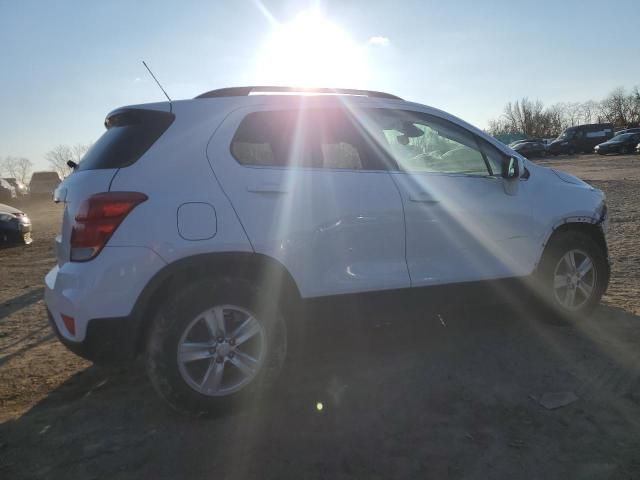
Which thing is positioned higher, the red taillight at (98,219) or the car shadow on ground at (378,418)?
the red taillight at (98,219)

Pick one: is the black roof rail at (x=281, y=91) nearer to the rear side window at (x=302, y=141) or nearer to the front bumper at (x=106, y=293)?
the rear side window at (x=302, y=141)

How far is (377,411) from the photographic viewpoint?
2826 millimetres

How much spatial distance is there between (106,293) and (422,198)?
206cm

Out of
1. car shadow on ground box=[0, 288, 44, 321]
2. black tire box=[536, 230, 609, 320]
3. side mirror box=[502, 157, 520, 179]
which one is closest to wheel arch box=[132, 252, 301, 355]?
side mirror box=[502, 157, 520, 179]

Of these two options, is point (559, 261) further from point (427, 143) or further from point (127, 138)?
point (127, 138)

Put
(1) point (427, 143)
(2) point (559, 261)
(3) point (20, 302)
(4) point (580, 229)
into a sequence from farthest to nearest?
1. (3) point (20, 302)
2. (4) point (580, 229)
3. (2) point (559, 261)
4. (1) point (427, 143)

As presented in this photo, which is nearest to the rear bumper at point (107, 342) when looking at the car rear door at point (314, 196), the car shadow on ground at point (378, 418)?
the car shadow on ground at point (378, 418)

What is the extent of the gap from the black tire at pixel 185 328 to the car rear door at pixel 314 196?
25 centimetres

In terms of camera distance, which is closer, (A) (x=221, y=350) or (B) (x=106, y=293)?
(B) (x=106, y=293)

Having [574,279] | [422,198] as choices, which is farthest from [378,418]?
[574,279]

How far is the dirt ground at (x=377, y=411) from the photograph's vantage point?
2369mm

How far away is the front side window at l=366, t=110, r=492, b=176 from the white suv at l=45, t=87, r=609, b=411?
0.5 inches

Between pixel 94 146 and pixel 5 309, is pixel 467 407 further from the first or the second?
pixel 5 309

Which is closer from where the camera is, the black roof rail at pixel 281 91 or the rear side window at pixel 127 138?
the rear side window at pixel 127 138
